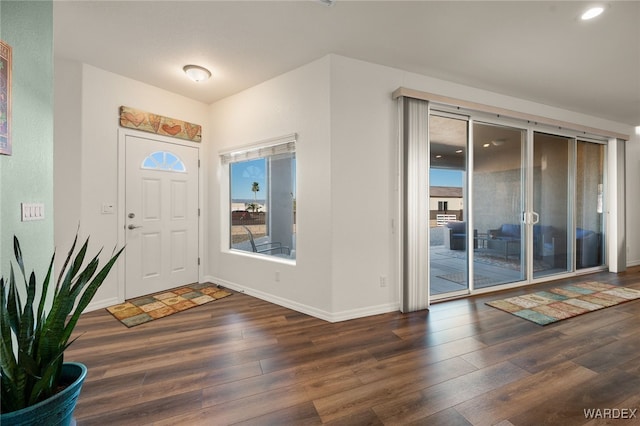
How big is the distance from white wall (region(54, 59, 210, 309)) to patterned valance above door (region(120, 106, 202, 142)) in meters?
0.08

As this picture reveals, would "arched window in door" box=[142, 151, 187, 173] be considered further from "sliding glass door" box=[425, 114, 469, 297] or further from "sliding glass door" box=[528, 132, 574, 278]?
"sliding glass door" box=[528, 132, 574, 278]

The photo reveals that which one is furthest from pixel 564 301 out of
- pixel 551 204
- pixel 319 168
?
pixel 319 168

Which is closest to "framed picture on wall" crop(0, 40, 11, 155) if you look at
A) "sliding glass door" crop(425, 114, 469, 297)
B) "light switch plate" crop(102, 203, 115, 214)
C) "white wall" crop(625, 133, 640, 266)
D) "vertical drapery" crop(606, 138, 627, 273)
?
"light switch plate" crop(102, 203, 115, 214)

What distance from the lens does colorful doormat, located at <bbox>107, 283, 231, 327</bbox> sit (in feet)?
9.00

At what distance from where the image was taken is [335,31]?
91.1 inches

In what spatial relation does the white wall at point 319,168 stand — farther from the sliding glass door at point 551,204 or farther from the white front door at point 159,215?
the sliding glass door at point 551,204

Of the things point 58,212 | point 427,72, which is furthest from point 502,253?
point 58,212

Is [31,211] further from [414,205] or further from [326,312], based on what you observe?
[414,205]

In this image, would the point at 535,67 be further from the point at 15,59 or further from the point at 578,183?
the point at 15,59

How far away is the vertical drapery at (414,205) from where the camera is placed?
2.85m

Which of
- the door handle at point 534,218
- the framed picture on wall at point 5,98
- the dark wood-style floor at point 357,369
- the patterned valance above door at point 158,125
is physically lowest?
the dark wood-style floor at point 357,369

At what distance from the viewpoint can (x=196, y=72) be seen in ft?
9.46

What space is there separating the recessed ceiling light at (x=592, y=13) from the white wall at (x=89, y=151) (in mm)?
4427

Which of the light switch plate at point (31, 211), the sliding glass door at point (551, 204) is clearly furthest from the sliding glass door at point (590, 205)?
the light switch plate at point (31, 211)
